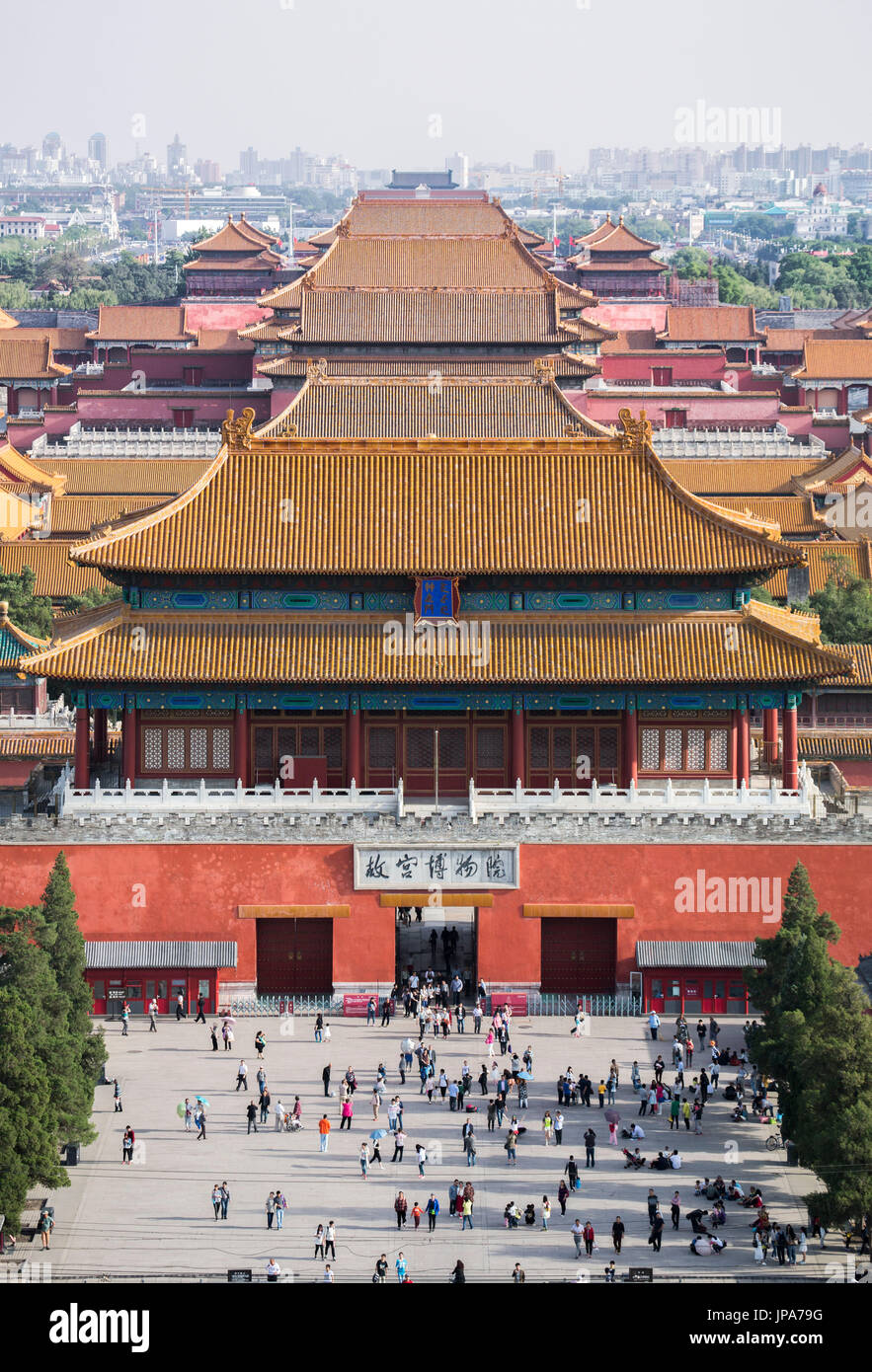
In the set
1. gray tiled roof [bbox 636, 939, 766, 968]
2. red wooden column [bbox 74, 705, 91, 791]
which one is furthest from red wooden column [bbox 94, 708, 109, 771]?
gray tiled roof [bbox 636, 939, 766, 968]

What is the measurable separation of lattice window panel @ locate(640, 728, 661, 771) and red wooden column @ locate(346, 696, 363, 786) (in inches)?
245

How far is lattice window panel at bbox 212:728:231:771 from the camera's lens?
60.0 meters

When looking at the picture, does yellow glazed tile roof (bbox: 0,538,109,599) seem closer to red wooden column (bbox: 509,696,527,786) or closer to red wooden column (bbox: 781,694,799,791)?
red wooden column (bbox: 509,696,527,786)

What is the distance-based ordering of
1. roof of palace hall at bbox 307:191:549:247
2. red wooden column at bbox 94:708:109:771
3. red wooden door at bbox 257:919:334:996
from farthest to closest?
roof of palace hall at bbox 307:191:549:247, red wooden column at bbox 94:708:109:771, red wooden door at bbox 257:919:334:996

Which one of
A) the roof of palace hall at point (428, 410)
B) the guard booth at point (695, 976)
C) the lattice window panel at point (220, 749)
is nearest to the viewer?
the guard booth at point (695, 976)

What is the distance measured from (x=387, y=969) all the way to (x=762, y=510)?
41.0m

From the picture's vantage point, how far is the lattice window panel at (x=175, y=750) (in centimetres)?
6000

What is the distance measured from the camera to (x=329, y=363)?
99.0 metres

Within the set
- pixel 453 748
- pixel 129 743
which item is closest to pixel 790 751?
pixel 453 748

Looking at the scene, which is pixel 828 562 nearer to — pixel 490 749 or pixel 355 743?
pixel 490 749

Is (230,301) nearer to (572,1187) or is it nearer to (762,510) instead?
(762,510)

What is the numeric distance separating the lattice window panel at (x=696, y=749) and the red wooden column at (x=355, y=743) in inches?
287

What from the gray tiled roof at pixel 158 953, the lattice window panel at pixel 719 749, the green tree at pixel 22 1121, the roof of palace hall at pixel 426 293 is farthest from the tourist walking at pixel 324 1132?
the roof of palace hall at pixel 426 293

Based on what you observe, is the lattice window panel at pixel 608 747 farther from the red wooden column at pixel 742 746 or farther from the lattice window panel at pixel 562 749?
the red wooden column at pixel 742 746
